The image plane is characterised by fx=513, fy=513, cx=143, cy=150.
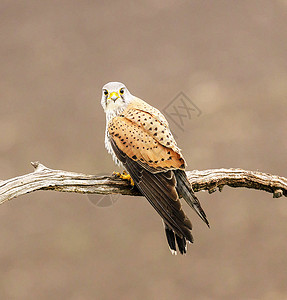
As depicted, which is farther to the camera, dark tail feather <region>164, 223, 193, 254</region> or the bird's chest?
the bird's chest

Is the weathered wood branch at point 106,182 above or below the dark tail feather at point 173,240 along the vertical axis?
above

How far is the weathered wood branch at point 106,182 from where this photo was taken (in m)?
2.84

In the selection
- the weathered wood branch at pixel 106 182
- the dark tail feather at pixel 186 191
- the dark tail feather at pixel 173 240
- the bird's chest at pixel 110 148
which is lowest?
the dark tail feather at pixel 173 240

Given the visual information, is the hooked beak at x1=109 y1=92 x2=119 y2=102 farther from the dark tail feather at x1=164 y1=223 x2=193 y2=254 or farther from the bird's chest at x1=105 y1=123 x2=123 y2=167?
the dark tail feather at x1=164 y1=223 x2=193 y2=254

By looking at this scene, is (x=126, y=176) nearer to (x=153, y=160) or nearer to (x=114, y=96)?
(x=153, y=160)

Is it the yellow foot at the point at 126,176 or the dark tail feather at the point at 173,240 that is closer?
the dark tail feather at the point at 173,240

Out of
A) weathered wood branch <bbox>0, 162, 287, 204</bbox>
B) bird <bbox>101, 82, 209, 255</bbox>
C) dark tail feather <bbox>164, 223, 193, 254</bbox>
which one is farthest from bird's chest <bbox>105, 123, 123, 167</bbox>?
dark tail feather <bbox>164, 223, 193, 254</bbox>

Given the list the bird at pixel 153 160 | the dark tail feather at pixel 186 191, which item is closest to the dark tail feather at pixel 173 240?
the bird at pixel 153 160

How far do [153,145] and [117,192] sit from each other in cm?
38

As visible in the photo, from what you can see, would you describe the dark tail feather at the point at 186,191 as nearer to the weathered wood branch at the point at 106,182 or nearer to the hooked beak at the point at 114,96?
the weathered wood branch at the point at 106,182

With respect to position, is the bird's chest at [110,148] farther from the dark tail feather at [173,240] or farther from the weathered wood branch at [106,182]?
the dark tail feather at [173,240]

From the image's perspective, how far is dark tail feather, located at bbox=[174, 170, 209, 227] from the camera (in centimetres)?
276

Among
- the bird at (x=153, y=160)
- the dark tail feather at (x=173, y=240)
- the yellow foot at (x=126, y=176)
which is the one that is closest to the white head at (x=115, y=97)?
the bird at (x=153, y=160)

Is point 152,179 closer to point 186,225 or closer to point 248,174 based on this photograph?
point 186,225
